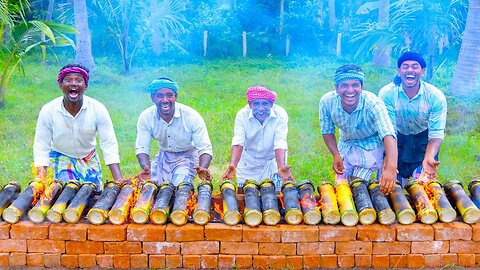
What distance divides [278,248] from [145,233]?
982 millimetres

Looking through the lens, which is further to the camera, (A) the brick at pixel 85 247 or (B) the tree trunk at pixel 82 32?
(B) the tree trunk at pixel 82 32

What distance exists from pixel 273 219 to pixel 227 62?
491 inches

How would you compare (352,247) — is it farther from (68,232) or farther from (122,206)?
(68,232)

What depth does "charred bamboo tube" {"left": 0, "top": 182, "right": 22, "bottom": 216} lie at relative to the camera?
4471mm

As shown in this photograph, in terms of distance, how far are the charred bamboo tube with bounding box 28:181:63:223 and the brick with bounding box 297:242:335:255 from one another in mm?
1905

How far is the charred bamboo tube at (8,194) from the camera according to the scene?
4471mm

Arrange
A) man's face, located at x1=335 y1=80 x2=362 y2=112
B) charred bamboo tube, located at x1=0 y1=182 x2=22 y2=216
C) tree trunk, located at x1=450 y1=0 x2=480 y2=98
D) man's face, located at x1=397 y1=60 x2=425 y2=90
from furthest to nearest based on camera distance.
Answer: tree trunk, located at x1=450 y1=0 x2=480 y2=98 → man's face, located at x1=397 y1=60 x2=425 y2=90 → man's face, located at x1=335 y1=80 x2=362 y2=112 → charred bamboo tube, located at x1=0 y1=182 x2=22 y2=216

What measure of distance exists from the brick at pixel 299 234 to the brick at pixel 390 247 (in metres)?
0.45

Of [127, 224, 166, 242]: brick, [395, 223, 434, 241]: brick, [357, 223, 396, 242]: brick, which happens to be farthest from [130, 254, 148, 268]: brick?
[395, 223, 434, 241]: brick

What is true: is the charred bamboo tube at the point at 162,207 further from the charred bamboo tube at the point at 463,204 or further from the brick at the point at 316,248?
the charred bamboo tube at the point at 463,204

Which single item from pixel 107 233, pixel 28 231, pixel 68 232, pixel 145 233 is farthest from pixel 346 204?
pixel 28 231

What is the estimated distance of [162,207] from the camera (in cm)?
426

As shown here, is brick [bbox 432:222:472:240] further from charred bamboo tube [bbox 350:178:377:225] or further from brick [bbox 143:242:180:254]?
brick [bbox 143:242:180:254]

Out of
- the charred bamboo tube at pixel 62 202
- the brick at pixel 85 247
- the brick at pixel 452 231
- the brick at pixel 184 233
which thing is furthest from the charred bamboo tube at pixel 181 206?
the brick at pixel 452 231
